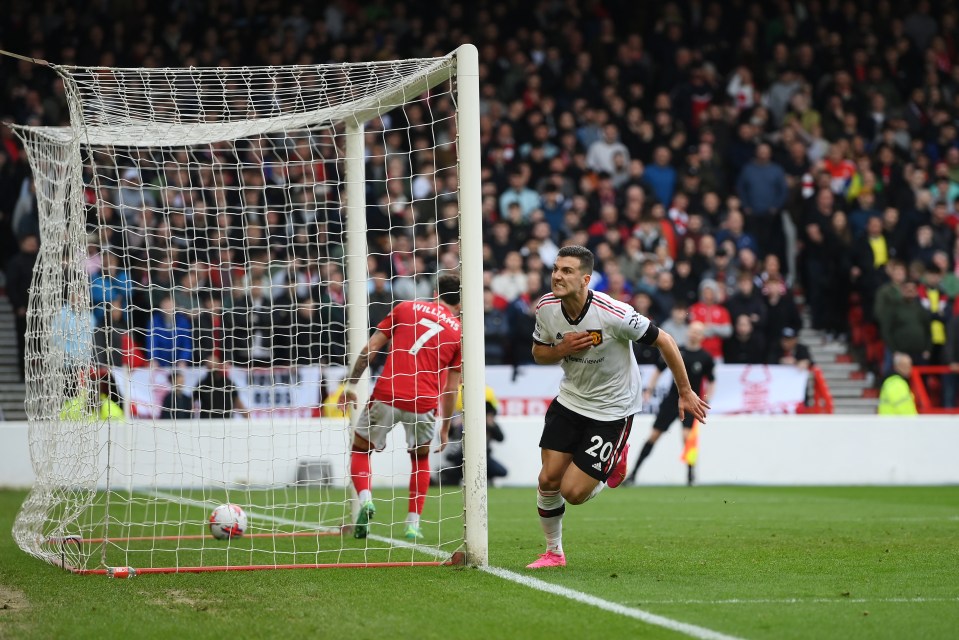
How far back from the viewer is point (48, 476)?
29.7 feet

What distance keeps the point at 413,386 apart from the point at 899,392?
1055 centimetres

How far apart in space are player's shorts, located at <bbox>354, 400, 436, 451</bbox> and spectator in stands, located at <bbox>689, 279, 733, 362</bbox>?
925 centimetres

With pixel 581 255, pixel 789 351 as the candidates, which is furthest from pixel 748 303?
pixel 581 255

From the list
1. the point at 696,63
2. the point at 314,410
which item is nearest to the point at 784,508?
the point at 314,410

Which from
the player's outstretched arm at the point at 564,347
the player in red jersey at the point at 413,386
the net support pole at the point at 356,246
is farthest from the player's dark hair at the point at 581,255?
the net support pole at the point at 356,246

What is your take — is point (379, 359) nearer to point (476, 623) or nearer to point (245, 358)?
point (245, 358)

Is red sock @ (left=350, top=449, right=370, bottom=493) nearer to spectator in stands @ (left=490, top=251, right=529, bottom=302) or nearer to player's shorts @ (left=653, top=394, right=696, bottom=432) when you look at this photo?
player's shorts @ (left=653, top=394, right=696, bottom=432)

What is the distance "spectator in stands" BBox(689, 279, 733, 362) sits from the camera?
738 inches

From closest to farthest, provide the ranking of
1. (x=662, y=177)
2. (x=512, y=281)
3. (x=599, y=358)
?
(x=599, y=358) < (x=512, y=281) < (x=662, y=177)

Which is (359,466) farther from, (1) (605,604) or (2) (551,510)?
(1) (605,604)

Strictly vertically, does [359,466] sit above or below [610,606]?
above

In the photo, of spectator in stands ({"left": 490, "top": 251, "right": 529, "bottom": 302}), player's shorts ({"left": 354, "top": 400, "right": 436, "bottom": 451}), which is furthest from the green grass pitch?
spectator in stands ({"left": 490, "top": 251, "right": 529, "bottom": 302})

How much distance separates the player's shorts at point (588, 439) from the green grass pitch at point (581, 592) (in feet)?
2.23

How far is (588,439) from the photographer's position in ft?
26.3
